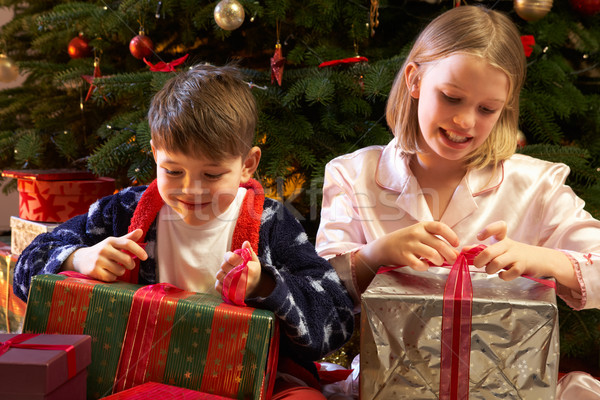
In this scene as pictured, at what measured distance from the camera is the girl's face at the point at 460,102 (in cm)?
99

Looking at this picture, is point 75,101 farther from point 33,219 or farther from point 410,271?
point 410,271

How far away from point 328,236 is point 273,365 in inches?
13.5

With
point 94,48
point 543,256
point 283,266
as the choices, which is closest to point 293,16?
point 94,48

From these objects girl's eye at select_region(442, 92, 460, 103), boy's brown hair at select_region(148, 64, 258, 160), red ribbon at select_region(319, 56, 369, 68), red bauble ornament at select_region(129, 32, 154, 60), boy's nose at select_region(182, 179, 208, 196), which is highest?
red bauble ornament at select_region(129, 32, 154, 60)

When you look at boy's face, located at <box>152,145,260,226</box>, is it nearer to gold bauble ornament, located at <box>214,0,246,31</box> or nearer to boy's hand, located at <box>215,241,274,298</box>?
boy's hand, located at <box>215,241,274,298</box>

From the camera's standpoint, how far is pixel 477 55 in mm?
998

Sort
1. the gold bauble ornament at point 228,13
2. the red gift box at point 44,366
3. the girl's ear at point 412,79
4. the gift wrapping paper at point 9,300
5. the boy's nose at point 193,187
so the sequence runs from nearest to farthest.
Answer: the red gift box at point 44,366, the boy's nose at point 193,187, the girl's ear at point 412,79, the gold bauble ornament at point 228,13, the gift wrapping paper at point 9,300

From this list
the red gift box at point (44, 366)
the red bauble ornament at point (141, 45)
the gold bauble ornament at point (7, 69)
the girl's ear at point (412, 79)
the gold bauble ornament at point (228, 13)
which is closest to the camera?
the red gift box at point (44, 366)

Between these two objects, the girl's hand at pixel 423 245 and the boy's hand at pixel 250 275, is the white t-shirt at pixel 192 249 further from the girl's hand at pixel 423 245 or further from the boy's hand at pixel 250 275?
the girl's hand at pixel 423 245

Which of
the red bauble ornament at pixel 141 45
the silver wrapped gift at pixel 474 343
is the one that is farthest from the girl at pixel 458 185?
the red bauble ornament at pixel 141 45

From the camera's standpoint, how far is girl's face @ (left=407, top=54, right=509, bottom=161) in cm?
99

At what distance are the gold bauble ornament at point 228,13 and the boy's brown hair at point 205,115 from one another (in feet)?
1.08

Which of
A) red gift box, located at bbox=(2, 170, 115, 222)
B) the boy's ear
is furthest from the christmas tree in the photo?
the boy's ear

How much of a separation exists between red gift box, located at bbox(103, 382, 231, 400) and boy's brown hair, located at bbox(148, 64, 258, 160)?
0.37 m
